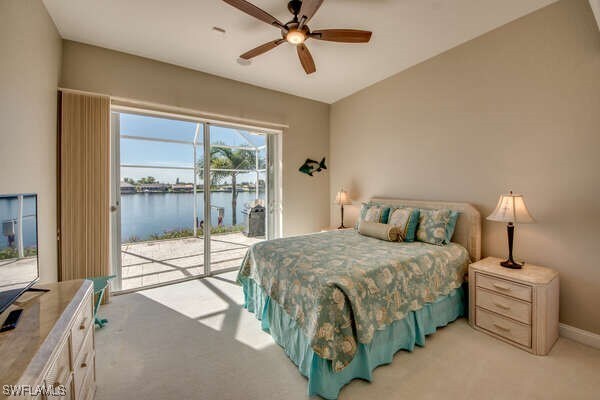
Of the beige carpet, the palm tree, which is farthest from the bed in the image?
the palm tree

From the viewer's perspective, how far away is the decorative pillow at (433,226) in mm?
2553

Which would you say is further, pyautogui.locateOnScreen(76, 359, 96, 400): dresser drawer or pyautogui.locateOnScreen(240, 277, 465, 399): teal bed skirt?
pyautogui.locateOnScreen(240, 277, 465, 399): teal bed skirt

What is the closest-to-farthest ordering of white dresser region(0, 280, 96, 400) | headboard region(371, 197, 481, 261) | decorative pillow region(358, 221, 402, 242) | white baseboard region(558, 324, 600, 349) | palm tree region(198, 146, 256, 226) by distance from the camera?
white dresser region(0, 280, 96, 400) → white baseboard region(558, 324, 600, 349) → headboard region(371, 197, 481, 261) → decorative pillow region(358, 221, 402, 242) → palm tree region(198, 146, 256, 226)

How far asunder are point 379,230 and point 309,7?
2.19m

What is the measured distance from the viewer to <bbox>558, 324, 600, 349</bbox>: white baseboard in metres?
1.97

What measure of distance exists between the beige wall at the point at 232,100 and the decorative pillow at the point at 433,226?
6.87 ft

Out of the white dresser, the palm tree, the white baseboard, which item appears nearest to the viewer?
the white dresser

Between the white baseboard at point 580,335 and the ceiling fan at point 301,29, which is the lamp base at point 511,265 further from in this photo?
the ceiling fan at point 301,29

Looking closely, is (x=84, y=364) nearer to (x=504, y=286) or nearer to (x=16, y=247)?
(x=16, y=247)

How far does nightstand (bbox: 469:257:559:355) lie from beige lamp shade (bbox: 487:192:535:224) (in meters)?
0.44

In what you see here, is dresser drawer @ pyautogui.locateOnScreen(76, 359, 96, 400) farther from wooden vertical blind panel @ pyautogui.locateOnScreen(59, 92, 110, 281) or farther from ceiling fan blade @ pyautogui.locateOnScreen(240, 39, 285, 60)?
ceiling fan blade @ pyautogui.locateOnScreen(240, 39, 285, 60)

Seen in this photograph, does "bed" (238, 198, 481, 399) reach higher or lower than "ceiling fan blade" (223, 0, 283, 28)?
lower

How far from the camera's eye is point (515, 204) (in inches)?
82.7

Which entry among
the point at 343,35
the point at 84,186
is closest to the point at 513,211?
the point at 343,35
